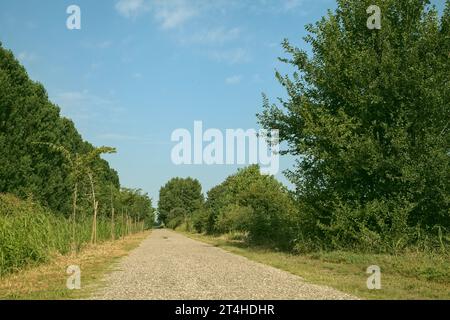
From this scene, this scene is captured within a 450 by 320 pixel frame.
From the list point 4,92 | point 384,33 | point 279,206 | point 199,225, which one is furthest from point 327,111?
point 199,225

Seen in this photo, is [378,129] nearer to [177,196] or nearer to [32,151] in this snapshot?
[32,151]

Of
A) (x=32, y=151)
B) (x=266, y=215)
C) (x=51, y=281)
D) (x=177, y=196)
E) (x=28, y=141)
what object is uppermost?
(x=28, y=141)

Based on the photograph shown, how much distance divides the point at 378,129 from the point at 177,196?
118 meters

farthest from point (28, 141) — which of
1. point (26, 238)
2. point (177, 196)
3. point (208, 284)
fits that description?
point (177, 196)

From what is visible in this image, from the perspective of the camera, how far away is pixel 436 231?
17.1 m

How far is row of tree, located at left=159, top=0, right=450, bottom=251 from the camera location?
1678 centimetres

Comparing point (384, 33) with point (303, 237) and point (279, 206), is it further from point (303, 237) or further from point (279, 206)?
point (279, 206)

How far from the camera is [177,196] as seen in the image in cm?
13438

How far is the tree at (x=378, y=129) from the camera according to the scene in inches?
661

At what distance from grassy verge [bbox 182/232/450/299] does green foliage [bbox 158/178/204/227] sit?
379 ft

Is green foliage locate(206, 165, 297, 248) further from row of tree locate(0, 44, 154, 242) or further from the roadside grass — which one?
row of tree locate(0, 44, 154, 242)

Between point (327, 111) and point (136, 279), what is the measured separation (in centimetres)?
1079

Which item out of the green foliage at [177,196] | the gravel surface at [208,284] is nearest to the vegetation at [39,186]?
the gravel surface at [208,284]

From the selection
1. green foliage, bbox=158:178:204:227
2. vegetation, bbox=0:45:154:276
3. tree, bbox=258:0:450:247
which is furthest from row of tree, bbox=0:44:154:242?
green foliage, bbox=158:178:204:227
